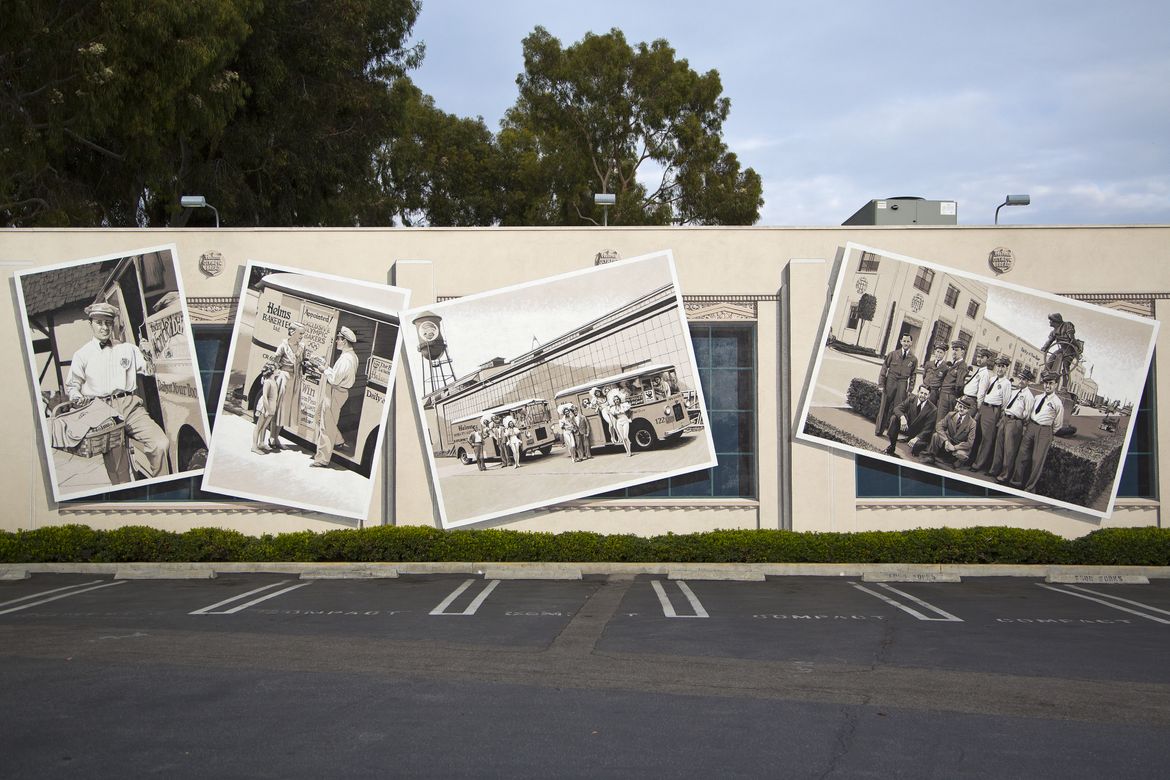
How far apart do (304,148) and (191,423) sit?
14.7 metres

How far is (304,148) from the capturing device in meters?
31.0

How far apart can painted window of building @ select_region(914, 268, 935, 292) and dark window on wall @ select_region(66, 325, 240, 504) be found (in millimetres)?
12256

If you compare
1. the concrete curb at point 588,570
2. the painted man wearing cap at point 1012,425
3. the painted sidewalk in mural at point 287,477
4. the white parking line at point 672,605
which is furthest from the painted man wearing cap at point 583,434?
the painted man wearing cap at point 1012,425

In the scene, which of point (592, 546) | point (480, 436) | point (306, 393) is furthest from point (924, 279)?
point (306, 393)

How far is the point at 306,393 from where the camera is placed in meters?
18.6

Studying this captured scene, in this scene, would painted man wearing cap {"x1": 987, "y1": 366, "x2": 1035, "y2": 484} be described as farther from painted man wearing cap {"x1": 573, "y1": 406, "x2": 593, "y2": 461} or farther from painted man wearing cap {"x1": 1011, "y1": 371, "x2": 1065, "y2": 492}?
painted man wearing cap {"x1": 573, "y1": 406, "x2": 593, "y2": 461}

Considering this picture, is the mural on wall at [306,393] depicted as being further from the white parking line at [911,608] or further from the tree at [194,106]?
the white parking line at [911,608]

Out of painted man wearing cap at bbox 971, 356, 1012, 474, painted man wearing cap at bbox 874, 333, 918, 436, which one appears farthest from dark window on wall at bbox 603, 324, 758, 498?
painted man wearing cap at bbox 971, 356, 1012, 474

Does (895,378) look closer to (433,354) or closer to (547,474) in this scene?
(547,474)

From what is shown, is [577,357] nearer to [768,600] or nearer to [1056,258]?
[768,600]

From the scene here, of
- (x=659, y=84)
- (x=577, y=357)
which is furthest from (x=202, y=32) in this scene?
(x=659, y=84)

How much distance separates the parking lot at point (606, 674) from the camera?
7.52 m

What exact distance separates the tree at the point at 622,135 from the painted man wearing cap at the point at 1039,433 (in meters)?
28.1

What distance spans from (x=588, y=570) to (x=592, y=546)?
1.61ft
